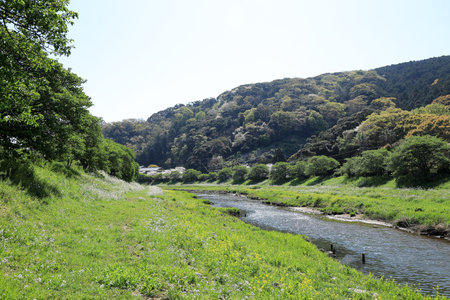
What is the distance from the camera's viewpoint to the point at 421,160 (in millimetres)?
50969

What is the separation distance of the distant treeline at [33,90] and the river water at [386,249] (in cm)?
2427

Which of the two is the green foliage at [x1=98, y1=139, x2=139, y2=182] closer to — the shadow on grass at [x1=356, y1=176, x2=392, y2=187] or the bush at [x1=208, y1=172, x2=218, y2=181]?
the shadow on grass at [x1=356, y1=176, x2=392, y2=187]

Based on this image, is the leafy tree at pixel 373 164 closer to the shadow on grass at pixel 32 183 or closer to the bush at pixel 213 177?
the shadow on grass at pixel 32 183

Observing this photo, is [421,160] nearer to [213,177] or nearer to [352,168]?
[352,168]

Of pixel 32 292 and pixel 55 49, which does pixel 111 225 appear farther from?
pixel 55 49

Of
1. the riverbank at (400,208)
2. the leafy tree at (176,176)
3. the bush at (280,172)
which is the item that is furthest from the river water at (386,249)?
the leafy tree at (176,176)

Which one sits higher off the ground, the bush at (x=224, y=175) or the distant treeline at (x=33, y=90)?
the distant treeline at (x=33, y=90)

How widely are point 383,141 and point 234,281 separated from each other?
122 m

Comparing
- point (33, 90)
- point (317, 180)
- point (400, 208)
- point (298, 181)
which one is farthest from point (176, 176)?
point (33, 90)

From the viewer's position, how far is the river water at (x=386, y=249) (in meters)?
16.8

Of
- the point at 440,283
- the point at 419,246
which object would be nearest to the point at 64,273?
the point at 440,283

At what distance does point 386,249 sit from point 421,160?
39.8 meters

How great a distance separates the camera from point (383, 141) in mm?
107625

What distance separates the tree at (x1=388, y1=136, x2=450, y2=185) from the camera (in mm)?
49156
